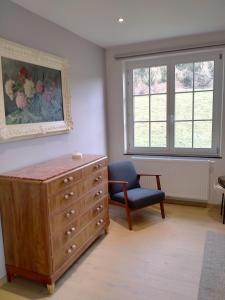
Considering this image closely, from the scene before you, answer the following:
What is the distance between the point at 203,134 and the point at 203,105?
419 millimetres

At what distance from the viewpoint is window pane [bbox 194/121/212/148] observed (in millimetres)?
3635

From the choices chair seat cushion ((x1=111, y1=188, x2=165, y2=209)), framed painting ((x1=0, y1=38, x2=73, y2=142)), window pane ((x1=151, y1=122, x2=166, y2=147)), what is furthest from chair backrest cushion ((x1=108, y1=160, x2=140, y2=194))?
framed painting ((x1=0, y1=38, x2=73, y2=142))

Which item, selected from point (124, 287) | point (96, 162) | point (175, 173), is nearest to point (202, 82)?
point (175, 173)

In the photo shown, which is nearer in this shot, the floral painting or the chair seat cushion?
the floral painting

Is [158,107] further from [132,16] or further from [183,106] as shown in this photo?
[132,16]

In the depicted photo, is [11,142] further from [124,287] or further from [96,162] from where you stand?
[124,287]

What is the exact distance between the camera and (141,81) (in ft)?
12.9

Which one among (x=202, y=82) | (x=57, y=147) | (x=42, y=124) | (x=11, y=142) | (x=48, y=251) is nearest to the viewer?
(x=48, y=251)

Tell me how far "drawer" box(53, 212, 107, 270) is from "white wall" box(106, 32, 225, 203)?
1.40 m

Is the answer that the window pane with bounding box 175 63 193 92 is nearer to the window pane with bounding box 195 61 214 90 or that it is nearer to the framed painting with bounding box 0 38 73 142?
the window pane with bounding box 195 61 214 90

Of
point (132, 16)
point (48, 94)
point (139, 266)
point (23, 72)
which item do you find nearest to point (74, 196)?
point (139, 266)

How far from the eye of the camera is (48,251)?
6.49 ft

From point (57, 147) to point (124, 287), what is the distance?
1577mm

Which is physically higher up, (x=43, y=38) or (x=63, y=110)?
(x=43, y=38)
